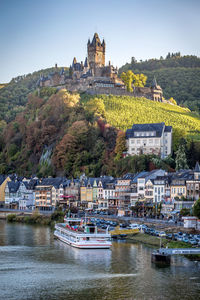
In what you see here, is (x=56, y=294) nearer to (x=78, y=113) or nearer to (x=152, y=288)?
(x=152, y=288)

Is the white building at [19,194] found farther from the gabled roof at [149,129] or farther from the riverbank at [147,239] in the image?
the riverbank at [147,239]

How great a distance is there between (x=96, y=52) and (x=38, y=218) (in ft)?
240

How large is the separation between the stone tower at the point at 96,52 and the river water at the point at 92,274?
9657 cm

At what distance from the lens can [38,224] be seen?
285 feet

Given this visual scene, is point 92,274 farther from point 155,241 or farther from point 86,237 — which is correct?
point 155,241

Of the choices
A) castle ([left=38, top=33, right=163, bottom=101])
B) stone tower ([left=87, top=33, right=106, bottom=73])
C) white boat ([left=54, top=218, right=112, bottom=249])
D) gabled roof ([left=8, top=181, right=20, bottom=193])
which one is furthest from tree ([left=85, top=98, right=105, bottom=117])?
white boat ([left=54, top=218, right=112, bottom=249])

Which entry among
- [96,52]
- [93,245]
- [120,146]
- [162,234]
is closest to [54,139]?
[120,146]

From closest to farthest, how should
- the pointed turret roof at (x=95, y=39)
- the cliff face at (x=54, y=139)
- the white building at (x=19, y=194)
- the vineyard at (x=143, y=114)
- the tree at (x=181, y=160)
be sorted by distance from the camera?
the tree at (x=181, y=160)
the white building at (x=19, y=194)
the cliff face at (x=54, y=139)
the vineyard at (x=143, y=114)
the pointed turret roof at (x=95, y=39)

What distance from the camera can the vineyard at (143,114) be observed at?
115188 millimetres

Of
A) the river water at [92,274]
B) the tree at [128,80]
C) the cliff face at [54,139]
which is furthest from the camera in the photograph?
the tree at [128,80]

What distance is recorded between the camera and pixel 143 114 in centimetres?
12144

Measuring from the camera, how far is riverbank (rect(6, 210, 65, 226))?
86312 millimetres

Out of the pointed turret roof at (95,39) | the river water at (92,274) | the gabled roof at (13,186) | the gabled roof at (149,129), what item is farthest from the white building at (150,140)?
the pointed turret roof at (95,39)

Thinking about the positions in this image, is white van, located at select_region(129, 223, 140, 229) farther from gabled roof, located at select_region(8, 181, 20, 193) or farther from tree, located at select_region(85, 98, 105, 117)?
tree, located at select_region(85, 98, 105, 117)
